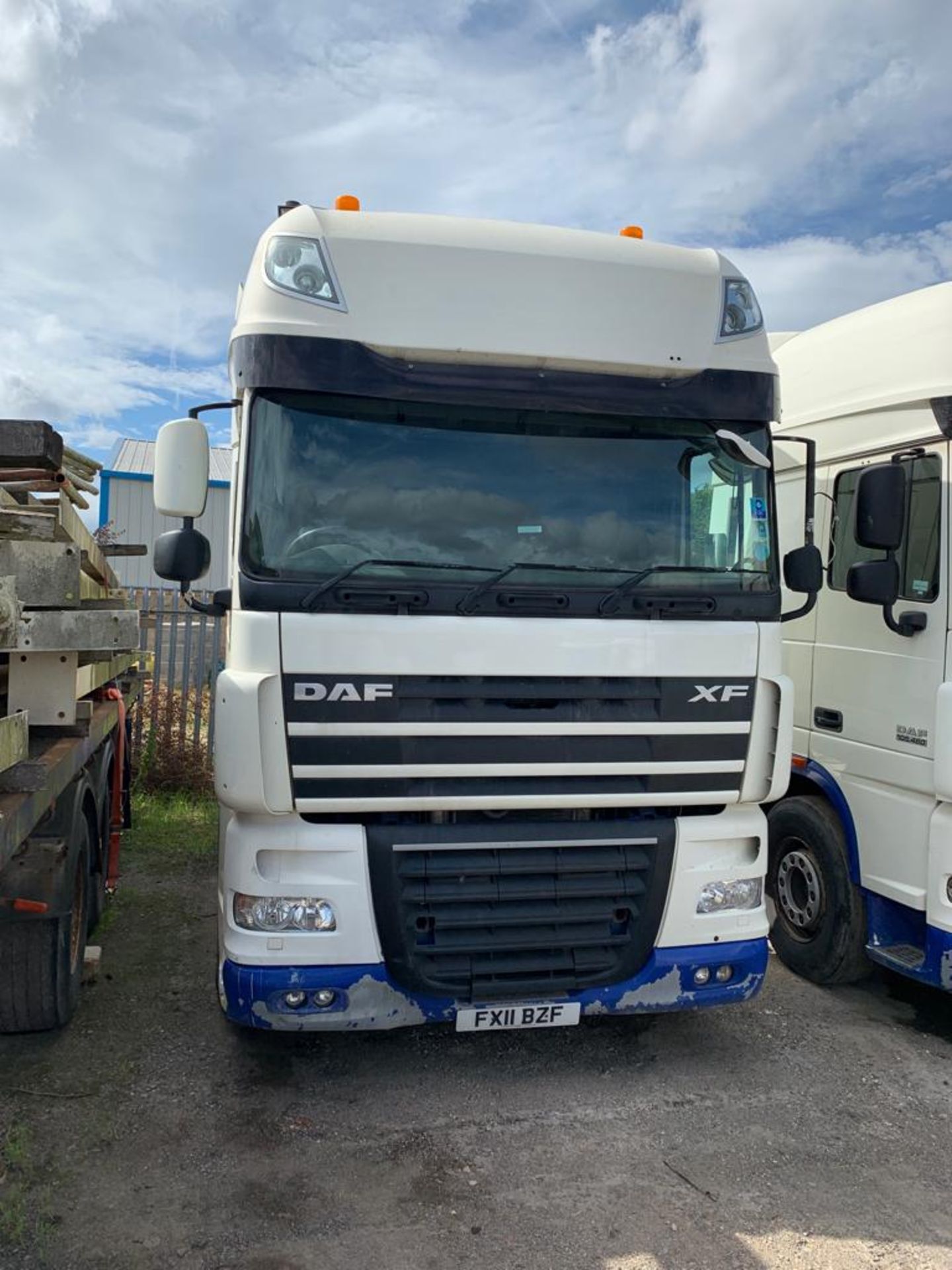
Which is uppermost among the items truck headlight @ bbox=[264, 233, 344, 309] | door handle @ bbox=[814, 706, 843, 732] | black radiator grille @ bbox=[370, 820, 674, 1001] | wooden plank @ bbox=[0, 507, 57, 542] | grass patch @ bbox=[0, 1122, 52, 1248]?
truck headlight @ bbox=[264, 233, 344, 309]

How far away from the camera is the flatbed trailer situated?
269cm

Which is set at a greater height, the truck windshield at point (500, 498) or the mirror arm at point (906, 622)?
the truck windshield at point (500, 498)

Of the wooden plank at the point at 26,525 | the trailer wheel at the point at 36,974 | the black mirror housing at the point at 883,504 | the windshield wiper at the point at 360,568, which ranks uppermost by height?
the black mirror housing at the point at 883,504

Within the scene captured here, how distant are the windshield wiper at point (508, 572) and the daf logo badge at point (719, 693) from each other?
0.55 meters

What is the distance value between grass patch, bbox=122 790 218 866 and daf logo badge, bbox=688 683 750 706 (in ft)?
14.1

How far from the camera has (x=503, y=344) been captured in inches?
141

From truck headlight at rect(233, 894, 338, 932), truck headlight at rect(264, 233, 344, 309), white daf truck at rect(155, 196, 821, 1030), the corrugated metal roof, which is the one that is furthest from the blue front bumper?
the corrugated metal roof

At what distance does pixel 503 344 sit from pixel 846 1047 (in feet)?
11.0

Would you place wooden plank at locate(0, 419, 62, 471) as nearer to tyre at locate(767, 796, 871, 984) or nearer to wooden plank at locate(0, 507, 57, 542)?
wooden plank at locate(0, 507, 57, 542)

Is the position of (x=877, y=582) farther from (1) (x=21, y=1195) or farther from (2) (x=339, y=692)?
(1) (x=21, y=1195)

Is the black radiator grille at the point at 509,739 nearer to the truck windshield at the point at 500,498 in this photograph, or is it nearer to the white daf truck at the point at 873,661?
the truck windshield at the point at 500,498

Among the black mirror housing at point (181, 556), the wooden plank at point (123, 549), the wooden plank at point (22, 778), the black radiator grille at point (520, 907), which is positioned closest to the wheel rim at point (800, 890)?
the black radiator grille at point (520, 907)

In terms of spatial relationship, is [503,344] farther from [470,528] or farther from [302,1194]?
[302,1194]

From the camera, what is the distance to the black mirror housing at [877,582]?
4.23 m
